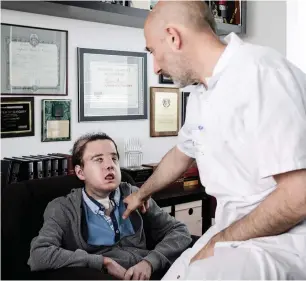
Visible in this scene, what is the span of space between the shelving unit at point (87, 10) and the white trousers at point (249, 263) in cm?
179

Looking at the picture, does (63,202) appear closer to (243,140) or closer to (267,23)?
(243,140)

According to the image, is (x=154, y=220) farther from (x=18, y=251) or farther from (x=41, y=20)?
(x=41, y=20)

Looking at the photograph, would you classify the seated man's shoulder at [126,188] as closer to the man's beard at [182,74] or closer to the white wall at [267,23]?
the man's beard at [182,74]

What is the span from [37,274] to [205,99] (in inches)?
42.4

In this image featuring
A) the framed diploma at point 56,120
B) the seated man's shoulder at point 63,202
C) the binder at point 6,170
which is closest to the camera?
the seated man's shoulder at point 63,202

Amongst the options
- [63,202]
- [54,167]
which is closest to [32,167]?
[54,167]

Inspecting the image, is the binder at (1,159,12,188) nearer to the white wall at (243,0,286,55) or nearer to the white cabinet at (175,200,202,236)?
the white cabinet at (175,200,202,236)

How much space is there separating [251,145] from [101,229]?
1.02m

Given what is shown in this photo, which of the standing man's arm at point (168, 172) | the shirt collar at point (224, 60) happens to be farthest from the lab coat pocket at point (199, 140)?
the standing man's arm at point (168, 172)

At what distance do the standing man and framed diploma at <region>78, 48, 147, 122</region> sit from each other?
5.06 feet

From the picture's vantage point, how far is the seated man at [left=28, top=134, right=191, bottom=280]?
208 cm

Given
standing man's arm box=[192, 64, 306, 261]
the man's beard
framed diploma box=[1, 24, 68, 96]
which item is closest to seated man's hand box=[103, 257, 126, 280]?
standing man's arm box=[192, 64, 306, 261]

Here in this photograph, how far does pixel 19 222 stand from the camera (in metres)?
2.18

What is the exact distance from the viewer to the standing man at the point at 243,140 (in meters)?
1.43
